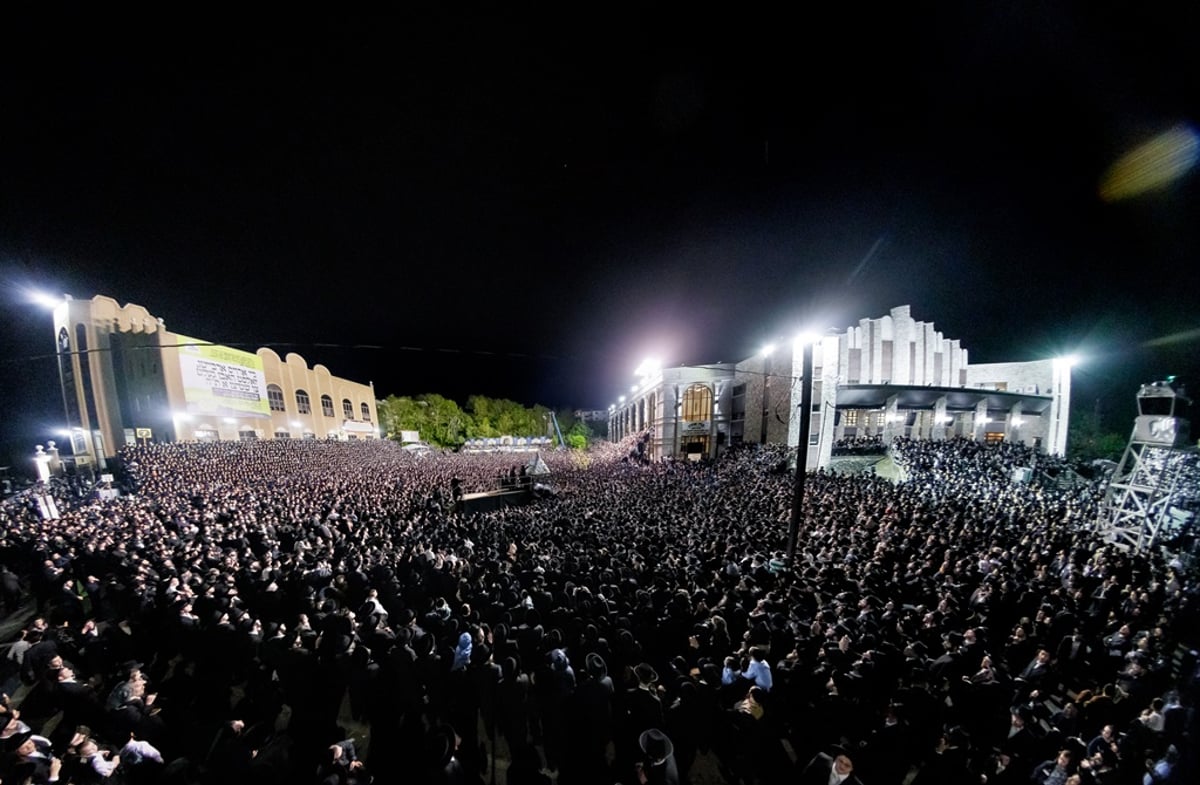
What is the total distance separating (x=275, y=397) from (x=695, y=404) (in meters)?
41.5

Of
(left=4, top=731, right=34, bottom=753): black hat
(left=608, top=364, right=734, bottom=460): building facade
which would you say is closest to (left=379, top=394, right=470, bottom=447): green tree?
(left=608, top=364, right=734, bottom=460): building facade

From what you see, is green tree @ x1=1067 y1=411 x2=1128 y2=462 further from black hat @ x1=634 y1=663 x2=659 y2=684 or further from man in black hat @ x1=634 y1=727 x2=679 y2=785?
man in black hat @ x1=634 y1=727 x2=679 y2=785

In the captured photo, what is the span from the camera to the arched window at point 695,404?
→ 3506cm

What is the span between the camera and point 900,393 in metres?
26.0

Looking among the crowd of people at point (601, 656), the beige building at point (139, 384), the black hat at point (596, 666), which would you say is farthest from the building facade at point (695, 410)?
the beige building at point (139, 384)

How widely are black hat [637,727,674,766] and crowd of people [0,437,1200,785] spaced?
20 millimetres

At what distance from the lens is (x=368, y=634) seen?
5766 mm

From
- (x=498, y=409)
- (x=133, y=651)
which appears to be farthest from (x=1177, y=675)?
(x=498, y=409)

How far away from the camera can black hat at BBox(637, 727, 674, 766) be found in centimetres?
351

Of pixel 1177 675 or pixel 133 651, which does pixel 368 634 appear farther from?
pixel 1177 675

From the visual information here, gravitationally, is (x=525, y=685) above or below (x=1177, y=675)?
above

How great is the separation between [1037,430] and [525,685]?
40.5 meters

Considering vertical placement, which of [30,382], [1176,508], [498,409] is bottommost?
[498,409]

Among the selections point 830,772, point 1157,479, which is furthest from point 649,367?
point 830,772
